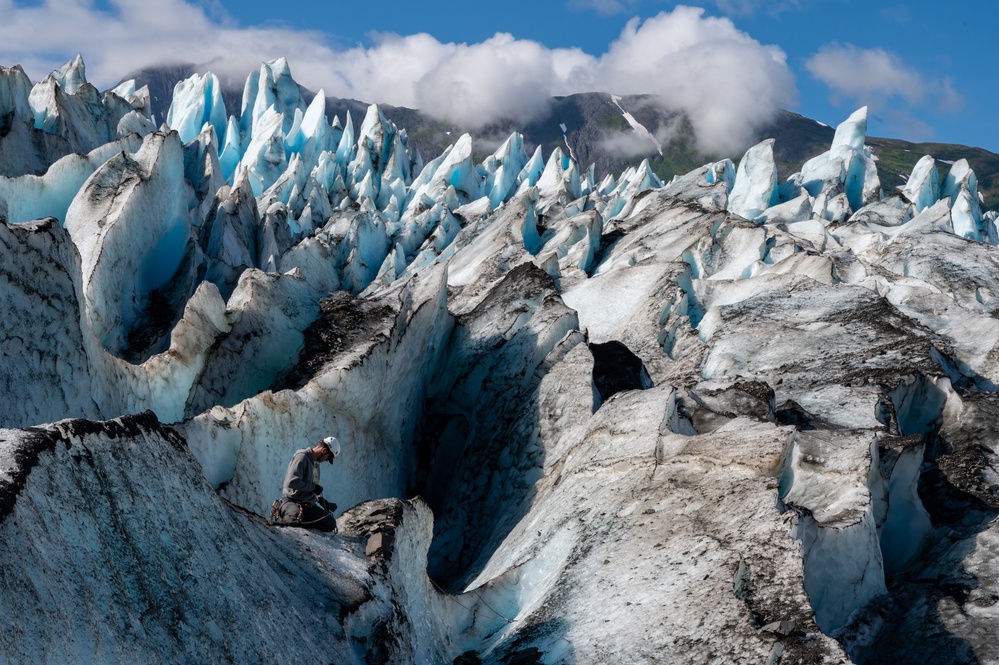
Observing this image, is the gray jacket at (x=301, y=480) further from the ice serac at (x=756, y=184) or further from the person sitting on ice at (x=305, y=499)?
the ice serac at (x=756, y=184)

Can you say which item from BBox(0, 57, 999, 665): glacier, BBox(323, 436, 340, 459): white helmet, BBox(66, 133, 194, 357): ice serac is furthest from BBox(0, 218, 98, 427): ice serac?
BBox(66, 133, 194, 357): ice serac

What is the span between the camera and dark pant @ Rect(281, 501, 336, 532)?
21.5 ft

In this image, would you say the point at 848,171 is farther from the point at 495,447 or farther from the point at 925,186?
the point at 495,447

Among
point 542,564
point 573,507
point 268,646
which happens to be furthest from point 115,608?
point 573,507

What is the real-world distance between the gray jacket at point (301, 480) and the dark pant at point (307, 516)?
0.22 feet

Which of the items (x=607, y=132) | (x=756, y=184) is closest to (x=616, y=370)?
(x=756, y=184)

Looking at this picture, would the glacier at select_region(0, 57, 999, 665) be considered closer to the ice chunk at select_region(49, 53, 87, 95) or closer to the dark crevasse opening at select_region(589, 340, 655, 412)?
the dark crevasse opening at select_region(589, 340, 655, 412)

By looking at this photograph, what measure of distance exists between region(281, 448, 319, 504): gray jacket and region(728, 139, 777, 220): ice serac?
27.7m

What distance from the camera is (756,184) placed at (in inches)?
1339

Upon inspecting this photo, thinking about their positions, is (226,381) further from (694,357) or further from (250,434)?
(694,357)

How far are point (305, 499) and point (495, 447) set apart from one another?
4.24 metres

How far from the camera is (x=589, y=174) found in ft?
186

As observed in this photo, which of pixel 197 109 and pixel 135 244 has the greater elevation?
A: pixel 197 109

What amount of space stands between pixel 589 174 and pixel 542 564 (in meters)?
51.1
